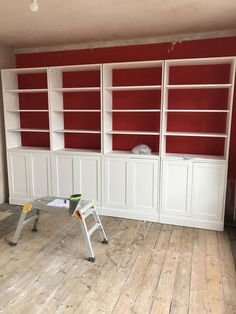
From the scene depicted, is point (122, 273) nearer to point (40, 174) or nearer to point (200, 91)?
point (40, 174)

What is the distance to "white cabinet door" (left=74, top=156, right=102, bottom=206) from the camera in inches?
145

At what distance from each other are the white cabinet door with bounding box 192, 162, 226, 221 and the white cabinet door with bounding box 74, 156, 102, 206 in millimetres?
1311

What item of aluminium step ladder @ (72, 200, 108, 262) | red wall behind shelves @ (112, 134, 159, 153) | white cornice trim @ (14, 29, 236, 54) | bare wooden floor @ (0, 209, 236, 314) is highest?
white cornice trim @ (14, 29, 236, 54)

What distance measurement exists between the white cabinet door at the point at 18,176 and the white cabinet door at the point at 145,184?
5.59ft

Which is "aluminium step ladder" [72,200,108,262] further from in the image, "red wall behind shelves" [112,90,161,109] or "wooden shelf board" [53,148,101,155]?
"red wall behind shelves" [112,90,161,109]

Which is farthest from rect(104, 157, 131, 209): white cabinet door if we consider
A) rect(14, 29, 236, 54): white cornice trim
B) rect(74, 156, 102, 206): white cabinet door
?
rect(14, 29, 236, 54): white cornice trim

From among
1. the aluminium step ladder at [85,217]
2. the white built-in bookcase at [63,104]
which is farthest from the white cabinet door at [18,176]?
the aluminium step ladder at [85,217]

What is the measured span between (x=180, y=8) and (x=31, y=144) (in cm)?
300

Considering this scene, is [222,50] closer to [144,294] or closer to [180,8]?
[180,8]

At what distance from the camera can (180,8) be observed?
8.64 ft

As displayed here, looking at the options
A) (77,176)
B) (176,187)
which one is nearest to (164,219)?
(176,187)

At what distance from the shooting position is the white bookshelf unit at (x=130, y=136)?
3299 mm

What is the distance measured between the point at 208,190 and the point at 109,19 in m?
2.35

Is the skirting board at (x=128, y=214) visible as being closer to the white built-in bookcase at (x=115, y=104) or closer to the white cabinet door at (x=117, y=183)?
the white cabinet door at (x=117, y=183)
